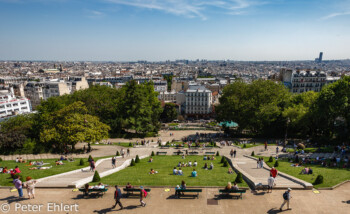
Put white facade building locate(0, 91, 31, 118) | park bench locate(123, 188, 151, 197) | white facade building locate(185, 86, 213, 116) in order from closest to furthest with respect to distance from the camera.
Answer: park bench locate(123, 188, 151, 197) < white facade building locate(0, 91, 31, 118) < white facade building locate(185, 86, 213, 116)

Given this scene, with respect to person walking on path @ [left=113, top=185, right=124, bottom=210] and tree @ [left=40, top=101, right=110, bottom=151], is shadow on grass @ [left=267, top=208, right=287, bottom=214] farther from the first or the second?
tree @ [left=40, top=101, right=110, bottom=151]

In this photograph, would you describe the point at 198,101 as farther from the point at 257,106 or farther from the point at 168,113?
the point at 257,106

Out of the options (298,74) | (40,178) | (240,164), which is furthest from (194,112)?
(40,178)

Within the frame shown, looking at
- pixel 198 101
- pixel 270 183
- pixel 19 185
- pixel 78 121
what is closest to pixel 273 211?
pixel 270 183

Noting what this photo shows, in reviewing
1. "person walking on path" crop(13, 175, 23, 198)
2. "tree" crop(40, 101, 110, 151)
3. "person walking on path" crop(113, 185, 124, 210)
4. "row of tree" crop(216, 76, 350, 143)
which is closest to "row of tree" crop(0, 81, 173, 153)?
"tree" crop(40, 101, 110, 151)

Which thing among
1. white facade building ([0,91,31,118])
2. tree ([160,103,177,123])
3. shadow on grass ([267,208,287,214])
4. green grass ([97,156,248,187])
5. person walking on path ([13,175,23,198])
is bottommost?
tree ([160,103,177,123])

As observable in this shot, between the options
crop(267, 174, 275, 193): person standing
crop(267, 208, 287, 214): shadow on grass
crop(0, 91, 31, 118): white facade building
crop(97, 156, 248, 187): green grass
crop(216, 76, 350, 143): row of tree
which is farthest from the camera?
crop(0, 91, 31, 118): white facade building

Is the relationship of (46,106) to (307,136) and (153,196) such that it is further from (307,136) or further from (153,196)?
(307,136)
